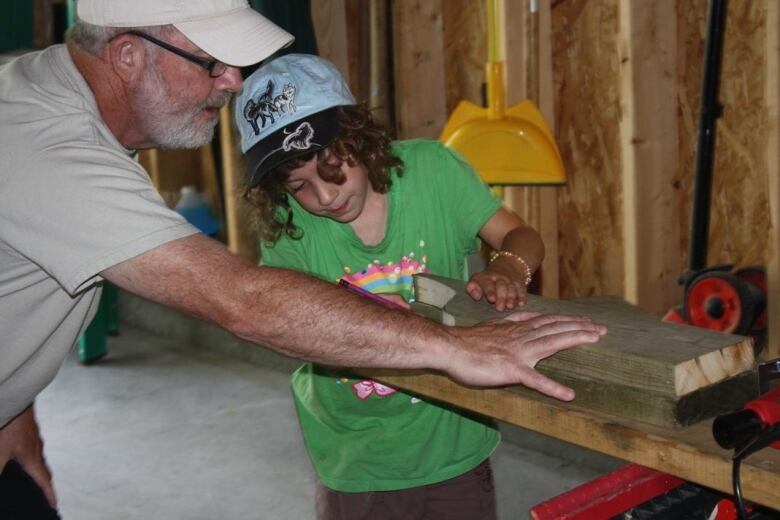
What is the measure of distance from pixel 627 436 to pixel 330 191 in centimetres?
88

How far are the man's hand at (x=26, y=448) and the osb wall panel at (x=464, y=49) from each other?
274 cm

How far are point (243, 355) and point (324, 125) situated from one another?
3.73 metres

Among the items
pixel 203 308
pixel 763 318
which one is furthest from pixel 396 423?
pixel 763 318

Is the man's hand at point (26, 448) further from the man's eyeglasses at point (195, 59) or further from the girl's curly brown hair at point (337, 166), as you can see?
the man's eyeglasses at point (195, 59)

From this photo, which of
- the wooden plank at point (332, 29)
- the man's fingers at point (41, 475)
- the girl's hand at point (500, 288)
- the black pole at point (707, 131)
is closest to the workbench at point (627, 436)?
the girl's hand at point (500, 288)

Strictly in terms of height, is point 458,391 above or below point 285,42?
below

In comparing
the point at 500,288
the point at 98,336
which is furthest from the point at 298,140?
the point at 98,336

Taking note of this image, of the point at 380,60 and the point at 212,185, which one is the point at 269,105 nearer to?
the point at 380,60

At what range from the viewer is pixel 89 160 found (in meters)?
1.41

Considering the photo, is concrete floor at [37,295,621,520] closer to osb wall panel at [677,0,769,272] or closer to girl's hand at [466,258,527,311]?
osb wall panel at [677,0,769,272]

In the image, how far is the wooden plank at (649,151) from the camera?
3.55m

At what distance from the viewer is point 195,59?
63.1 inches

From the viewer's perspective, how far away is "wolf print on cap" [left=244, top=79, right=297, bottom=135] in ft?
6.04

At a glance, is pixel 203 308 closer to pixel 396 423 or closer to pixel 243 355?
pixel 396 423
